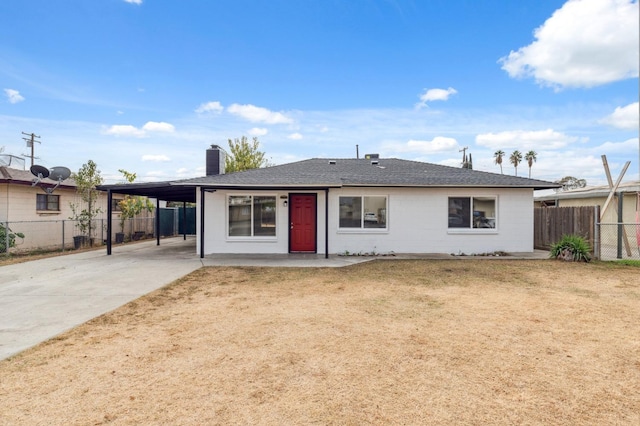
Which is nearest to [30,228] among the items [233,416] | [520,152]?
[233,416]

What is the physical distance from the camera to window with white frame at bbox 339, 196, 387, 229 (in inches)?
487

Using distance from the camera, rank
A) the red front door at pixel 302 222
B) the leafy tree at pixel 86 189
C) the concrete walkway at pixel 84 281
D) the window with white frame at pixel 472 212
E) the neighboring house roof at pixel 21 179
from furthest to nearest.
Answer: the leafy tree at pixel 86 189, the neighboring house roof at pixel 21 179, the window with white frame at pixel 472 212, the red front door at pixel 302 222, the concrete walkway at pixel 84 281

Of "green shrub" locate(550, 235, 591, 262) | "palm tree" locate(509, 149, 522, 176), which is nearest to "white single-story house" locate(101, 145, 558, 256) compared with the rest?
"green shrub" locate(550, 235, 591, 262)

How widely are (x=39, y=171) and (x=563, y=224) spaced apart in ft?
68.0

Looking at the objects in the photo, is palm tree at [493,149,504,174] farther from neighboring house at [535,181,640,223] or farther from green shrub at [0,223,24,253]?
green shrub at [0,223,24,253]

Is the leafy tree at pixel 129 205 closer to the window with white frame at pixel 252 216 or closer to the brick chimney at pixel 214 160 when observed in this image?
the brick chimney at pixel 214 160

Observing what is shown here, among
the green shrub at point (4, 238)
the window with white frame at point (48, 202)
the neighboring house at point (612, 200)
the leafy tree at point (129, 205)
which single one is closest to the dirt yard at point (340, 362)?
the green shrub at point (4, 238)

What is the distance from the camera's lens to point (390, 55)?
15773mm

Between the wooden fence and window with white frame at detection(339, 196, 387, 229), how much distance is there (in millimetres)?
6849

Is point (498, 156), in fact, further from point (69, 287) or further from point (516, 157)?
point (69, 287)

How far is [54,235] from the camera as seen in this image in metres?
14.4

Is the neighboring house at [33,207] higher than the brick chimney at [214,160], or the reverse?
the brick chimney at [214,160]

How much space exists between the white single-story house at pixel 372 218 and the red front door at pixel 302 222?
0.12 ft

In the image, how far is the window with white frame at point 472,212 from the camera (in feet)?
40.8
